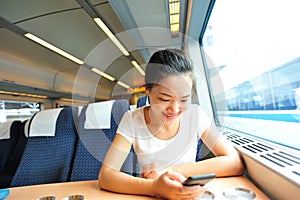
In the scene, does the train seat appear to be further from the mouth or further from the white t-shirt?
the mouth

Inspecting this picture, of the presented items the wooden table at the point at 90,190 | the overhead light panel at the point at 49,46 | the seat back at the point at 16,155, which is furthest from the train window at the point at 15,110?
the wooden table at the point at 90,190

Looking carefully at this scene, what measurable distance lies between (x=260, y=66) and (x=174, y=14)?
1346 mm

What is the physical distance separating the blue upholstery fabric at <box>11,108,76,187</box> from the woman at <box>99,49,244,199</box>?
0.87m

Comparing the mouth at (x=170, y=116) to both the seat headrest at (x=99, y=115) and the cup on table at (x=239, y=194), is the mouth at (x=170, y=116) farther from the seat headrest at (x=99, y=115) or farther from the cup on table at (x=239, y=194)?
→ the seat headrest at (x=99, y=115)

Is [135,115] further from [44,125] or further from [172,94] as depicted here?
[44,125]

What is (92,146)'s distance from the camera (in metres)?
1.67

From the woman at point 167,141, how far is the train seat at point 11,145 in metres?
1.90

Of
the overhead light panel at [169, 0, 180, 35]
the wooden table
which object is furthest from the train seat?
the overhead light panel at [169, 0, 180, 35]

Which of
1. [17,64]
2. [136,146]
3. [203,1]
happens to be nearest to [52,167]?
[136,146]

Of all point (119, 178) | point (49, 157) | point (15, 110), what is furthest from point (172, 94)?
point (15, 110)

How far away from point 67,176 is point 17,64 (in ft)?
11.2

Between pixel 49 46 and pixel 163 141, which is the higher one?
pixel 49 46

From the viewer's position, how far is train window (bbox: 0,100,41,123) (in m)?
4.19

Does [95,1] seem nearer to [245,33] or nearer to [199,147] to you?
[245,33]
